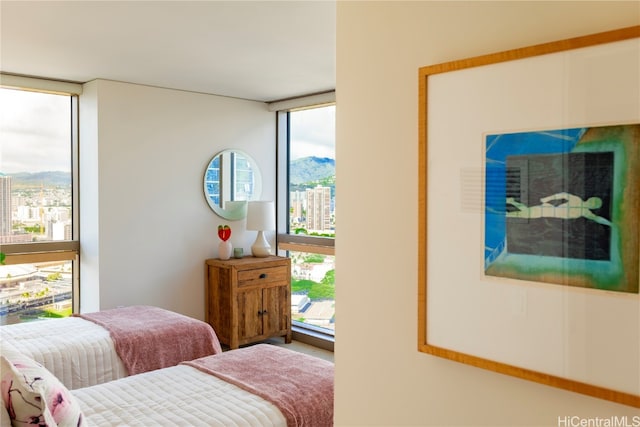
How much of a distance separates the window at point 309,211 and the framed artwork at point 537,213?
410 cm

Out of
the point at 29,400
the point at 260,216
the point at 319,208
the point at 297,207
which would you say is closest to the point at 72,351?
the point at 29,400

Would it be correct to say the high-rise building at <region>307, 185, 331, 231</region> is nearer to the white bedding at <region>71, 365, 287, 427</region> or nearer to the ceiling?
the ceiling

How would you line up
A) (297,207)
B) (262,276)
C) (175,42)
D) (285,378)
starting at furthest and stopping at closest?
(297,207) → (262,276) → (175,42) → (285,378)

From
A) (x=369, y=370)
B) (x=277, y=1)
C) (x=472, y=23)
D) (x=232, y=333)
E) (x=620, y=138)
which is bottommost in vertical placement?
(x=232, y=333)

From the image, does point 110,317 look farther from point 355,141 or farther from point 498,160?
point 498,160

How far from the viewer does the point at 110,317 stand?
3.69 meters

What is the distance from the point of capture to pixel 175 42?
3277 millimetres

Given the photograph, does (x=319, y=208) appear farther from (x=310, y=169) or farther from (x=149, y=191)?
(x=149, y=191)

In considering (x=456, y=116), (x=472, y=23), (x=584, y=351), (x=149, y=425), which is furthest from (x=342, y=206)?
(x=149, y=425)

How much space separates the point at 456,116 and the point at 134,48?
10.1 feet

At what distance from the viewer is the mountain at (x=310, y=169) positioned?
5219 millimetres

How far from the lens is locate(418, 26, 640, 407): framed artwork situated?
716 millimetres

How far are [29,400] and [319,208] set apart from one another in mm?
3825

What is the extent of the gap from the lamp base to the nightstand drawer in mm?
256
